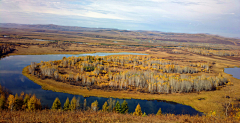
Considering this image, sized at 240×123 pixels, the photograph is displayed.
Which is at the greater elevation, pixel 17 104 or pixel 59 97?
pixel 17 104

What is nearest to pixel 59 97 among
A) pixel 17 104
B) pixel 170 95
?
pixel 17 104

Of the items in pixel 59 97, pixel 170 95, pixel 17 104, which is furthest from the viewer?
pixel 170 95

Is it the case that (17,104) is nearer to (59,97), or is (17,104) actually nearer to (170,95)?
(59,97)

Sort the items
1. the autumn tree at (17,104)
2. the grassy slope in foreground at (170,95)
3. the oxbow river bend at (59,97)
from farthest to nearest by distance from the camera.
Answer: the grassy slope in foreground at (170,95), the oxbow river bend at (59,97), the autumn tree at (17,104)

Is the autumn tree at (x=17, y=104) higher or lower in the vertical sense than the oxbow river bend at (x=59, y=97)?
higher

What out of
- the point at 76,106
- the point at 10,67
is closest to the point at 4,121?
the point at 76,106

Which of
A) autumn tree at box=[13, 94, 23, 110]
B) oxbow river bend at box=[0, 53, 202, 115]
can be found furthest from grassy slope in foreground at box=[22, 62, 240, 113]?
autumn tree at box=[13, 94, 23, 110]

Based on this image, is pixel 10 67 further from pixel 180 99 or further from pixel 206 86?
pixel 206 86

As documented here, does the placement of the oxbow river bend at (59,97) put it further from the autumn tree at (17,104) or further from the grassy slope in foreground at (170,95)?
the autumn tree at (17,104)

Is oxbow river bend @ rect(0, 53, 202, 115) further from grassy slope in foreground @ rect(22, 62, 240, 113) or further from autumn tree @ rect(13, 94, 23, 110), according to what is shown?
autumn tree @ rect(13, 94, 23, 110)

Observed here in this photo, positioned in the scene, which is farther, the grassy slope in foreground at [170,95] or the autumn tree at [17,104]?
the grassy slope in foreground at [170,95]

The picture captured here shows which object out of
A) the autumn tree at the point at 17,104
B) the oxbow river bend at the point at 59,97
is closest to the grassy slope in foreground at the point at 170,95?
the oxbow river bend at the point at 59,97

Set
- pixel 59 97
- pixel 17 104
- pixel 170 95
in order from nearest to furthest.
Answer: pixel 17 104
pixel 59 97
pixel 170 95
